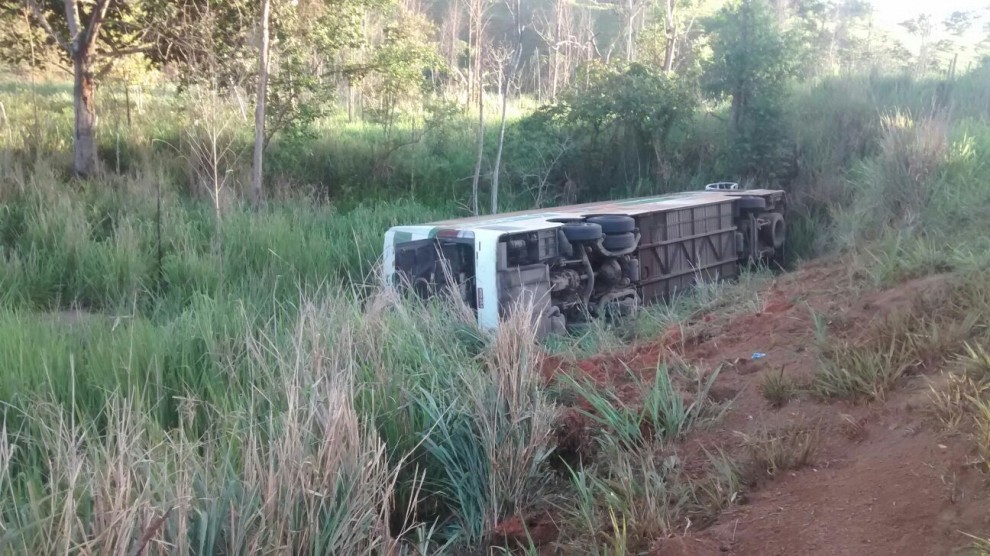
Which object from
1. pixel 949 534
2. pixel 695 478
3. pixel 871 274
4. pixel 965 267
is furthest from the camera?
pixel 871 274

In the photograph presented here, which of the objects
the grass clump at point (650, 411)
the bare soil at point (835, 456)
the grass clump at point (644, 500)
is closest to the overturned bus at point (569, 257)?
the grass clump at point (650, 411)

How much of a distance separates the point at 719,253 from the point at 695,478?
8124 millimetres

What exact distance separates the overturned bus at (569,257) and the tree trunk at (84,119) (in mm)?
8906

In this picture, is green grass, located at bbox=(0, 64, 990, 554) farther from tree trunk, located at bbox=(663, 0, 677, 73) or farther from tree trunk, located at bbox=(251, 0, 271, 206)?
→ tree trunk, located at bbox=(663, 0, 677, 73)

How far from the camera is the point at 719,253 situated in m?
12.1

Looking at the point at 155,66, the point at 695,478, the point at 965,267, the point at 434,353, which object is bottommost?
the point at 695,478

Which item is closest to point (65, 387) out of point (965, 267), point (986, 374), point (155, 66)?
point (986, 374)

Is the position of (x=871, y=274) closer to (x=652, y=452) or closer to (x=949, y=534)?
(x=652, y=452)

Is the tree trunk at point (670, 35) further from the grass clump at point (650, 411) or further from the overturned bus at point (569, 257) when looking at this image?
the grass clump at point (650, 411)

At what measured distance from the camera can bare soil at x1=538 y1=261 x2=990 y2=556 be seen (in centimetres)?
353

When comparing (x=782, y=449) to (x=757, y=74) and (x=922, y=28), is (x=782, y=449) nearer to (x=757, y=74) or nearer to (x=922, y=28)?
(x=757, y=74)

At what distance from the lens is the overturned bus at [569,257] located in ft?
28.7

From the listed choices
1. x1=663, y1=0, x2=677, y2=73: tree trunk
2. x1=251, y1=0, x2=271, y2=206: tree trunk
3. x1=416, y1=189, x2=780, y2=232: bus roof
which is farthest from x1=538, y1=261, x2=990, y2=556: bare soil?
x1=663, y1=0, x2=677, y2=73: tree trunk

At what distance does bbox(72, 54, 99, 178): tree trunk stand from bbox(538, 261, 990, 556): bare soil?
12.7 m
